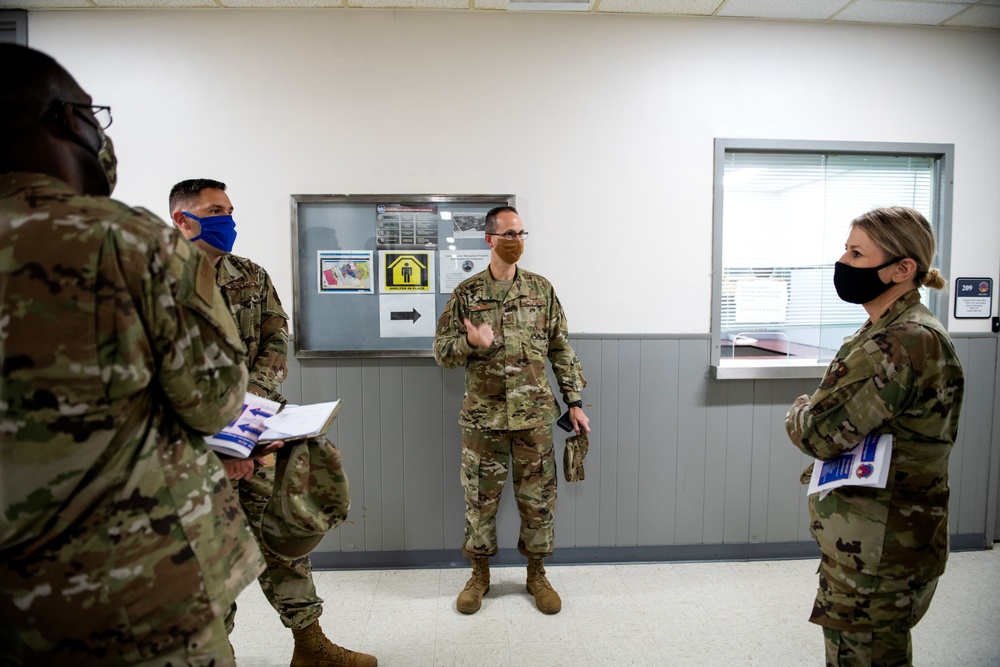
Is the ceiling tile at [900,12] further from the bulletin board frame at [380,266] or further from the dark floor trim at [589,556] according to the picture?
the dark floor trim at [589,556]

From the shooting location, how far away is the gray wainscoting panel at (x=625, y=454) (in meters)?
2.56

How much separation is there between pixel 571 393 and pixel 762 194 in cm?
146

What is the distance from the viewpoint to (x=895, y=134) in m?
2.66

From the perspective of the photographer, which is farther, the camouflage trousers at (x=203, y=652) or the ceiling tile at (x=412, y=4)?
the ceiling tile at (x=412, y=4)

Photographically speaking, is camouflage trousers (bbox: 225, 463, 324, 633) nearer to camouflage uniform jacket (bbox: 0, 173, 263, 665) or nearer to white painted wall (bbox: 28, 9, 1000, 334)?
camouflage uniform jacket (bbox: 0, 173, 263, 665)

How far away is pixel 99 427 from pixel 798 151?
3.00 m

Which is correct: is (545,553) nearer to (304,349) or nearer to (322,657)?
(322,657)

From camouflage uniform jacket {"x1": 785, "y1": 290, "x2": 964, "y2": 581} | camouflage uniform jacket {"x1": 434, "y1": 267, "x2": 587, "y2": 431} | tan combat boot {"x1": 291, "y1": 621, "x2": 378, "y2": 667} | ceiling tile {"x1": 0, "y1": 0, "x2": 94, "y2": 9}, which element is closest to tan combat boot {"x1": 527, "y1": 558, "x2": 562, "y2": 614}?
camouflage uniform jacket {"x1": 434, "y1": 267, "x2": 587, "y2": 431}

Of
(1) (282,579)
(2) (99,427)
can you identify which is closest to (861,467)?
(2) (99,427)

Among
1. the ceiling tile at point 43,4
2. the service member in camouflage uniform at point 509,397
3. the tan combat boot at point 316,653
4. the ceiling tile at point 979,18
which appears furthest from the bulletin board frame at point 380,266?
the ceiling tile at point 979,18

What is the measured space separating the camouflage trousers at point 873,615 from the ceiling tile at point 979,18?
2743mm

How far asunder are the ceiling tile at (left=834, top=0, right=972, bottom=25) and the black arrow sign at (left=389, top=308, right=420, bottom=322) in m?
2.54

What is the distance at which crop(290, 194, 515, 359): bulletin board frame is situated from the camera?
8.23ft

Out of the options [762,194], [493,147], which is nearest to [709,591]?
[762,194]
